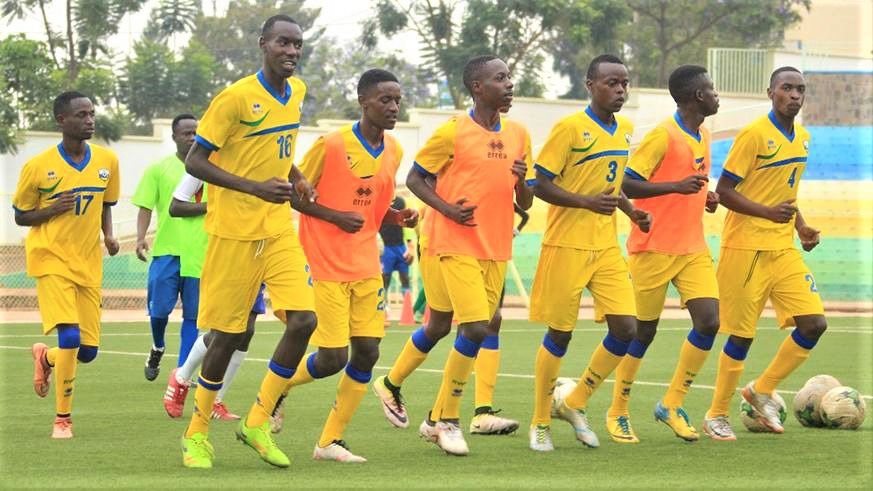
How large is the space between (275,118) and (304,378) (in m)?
2.23

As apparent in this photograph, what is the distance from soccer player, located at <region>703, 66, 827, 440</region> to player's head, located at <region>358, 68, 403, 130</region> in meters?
2.59

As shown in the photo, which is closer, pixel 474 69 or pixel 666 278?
pixel 474 69

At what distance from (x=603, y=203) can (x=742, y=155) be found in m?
1.55

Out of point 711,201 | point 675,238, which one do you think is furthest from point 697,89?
point 675,238

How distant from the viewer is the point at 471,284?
367 inches

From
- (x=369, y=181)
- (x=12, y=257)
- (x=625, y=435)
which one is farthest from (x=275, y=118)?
(x=12, y=257)

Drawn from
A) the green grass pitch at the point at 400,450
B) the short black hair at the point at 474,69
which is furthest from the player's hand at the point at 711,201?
the short black hair at the point at 474,69

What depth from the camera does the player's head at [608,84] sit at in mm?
9516

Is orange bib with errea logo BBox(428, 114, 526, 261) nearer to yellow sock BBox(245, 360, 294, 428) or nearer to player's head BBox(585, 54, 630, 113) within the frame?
player's head BBox(585, 54, 630, 113)

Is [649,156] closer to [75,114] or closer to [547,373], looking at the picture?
[547,373]

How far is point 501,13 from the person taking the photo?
4088cm

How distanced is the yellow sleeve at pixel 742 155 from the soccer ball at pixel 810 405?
1.69m

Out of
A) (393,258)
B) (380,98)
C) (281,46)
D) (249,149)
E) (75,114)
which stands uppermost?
(281,46)

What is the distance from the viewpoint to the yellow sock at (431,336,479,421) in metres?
9.36
